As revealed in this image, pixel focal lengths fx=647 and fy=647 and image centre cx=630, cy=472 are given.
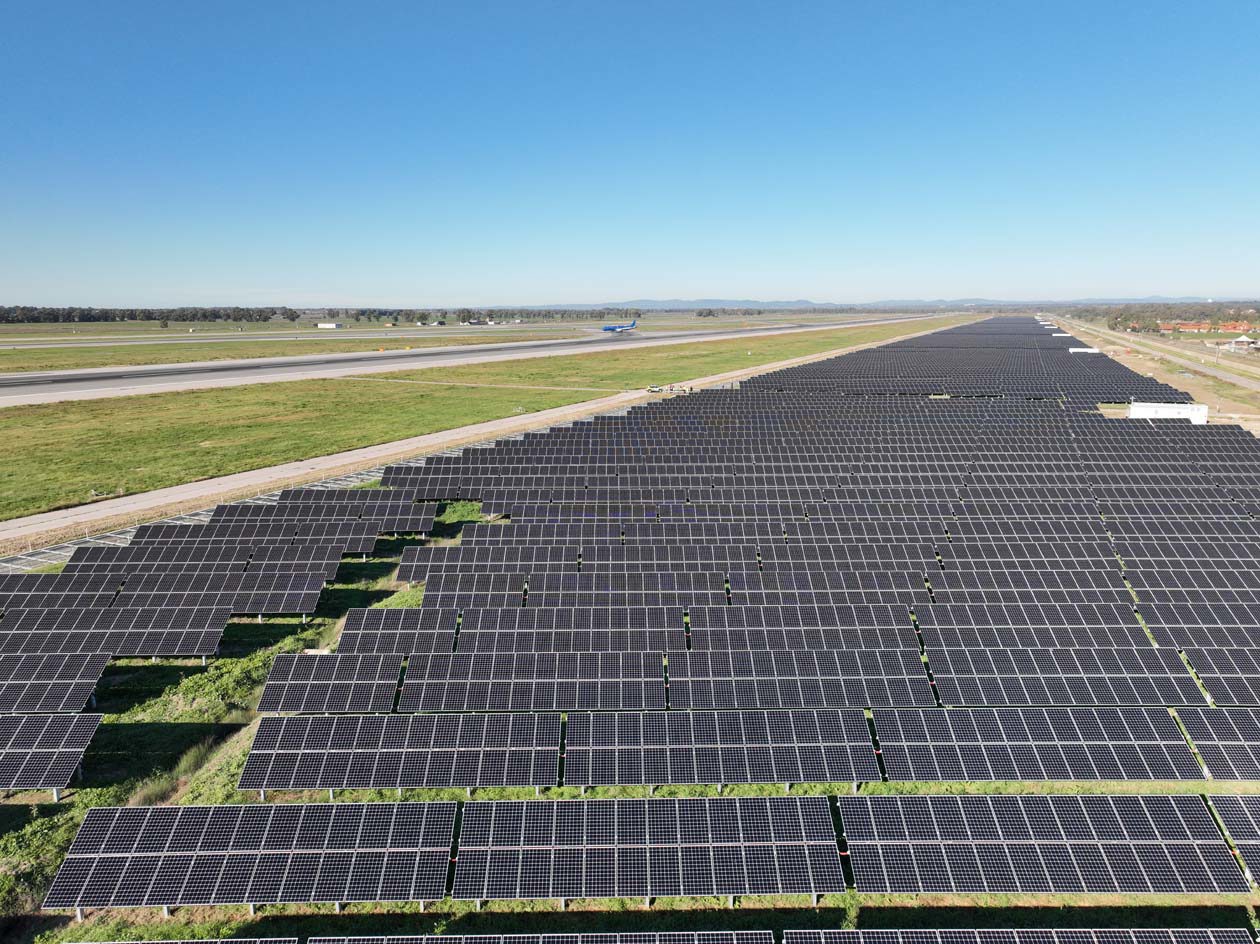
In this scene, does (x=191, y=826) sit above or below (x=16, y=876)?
above

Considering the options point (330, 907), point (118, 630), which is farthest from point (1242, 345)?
point (118, 630)

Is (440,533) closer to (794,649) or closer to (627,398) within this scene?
(794,649)

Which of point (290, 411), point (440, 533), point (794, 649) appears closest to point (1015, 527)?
point (794, 649)

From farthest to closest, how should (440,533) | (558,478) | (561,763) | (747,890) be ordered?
(558,478) → (440,533) → (561,763) → (747,890)

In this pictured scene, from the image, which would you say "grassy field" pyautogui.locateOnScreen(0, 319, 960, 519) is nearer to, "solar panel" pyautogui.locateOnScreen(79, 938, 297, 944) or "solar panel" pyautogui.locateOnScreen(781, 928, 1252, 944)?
"solar panel" pyautogui.locateOnScreen(79, 938, 297, 944)

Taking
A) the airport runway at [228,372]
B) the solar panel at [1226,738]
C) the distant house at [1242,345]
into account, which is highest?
the airport runway at [228,372]

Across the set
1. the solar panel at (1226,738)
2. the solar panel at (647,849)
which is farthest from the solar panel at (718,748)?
the solar panel at (1226,738)

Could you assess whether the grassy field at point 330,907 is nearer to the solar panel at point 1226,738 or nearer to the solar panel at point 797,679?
the solar panel at point 1226,738
